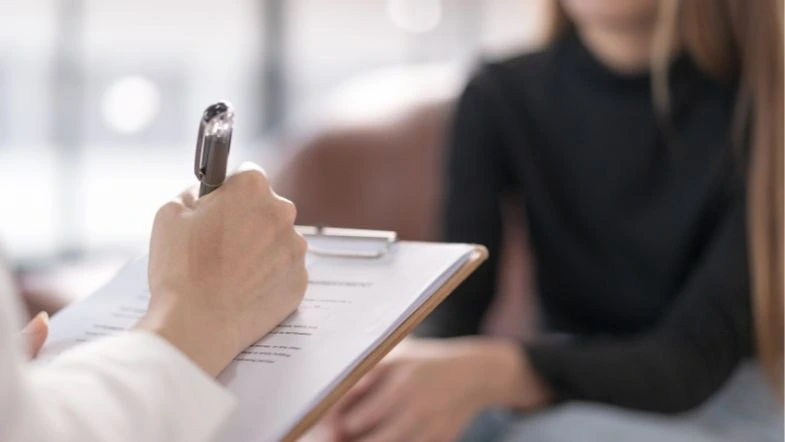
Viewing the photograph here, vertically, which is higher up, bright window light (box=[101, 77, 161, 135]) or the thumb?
the thumb

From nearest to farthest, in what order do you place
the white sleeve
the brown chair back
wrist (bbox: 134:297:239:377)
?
the white sleeve < wrist (bbox: 134:297:239:377) < the brown chair back

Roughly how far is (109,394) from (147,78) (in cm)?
383

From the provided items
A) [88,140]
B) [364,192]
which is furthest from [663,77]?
[88,140]

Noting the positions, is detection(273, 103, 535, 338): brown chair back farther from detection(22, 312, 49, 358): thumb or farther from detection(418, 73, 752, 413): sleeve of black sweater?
detection(22, 312, 49, 358): thumb

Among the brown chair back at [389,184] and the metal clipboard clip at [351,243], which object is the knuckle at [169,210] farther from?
the brown chair back at [389,184]

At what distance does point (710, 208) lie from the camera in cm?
125

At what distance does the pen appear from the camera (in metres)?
0.58

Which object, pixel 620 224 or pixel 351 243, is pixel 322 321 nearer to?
pixel 351 243

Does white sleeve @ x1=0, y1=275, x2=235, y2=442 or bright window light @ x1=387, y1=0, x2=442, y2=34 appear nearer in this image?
white sleeve @ x1=0, y1=275, x2=235, y2=442

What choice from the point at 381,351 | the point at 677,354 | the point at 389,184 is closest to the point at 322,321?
the point at 381,351

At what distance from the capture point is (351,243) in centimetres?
76

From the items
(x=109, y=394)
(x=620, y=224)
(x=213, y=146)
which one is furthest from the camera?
(x=620, y=224)

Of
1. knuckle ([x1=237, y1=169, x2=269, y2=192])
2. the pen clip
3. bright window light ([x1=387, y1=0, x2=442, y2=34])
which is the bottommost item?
bright window light ([x1=387, y1=0, x2=442, y2=34])

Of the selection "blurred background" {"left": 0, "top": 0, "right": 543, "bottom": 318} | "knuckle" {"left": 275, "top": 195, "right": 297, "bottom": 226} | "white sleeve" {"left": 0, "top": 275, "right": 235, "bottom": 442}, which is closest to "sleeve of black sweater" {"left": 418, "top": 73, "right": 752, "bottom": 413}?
"knuckle" {"left": 275, "top": 195, "right": 297, "bottom": 226}
